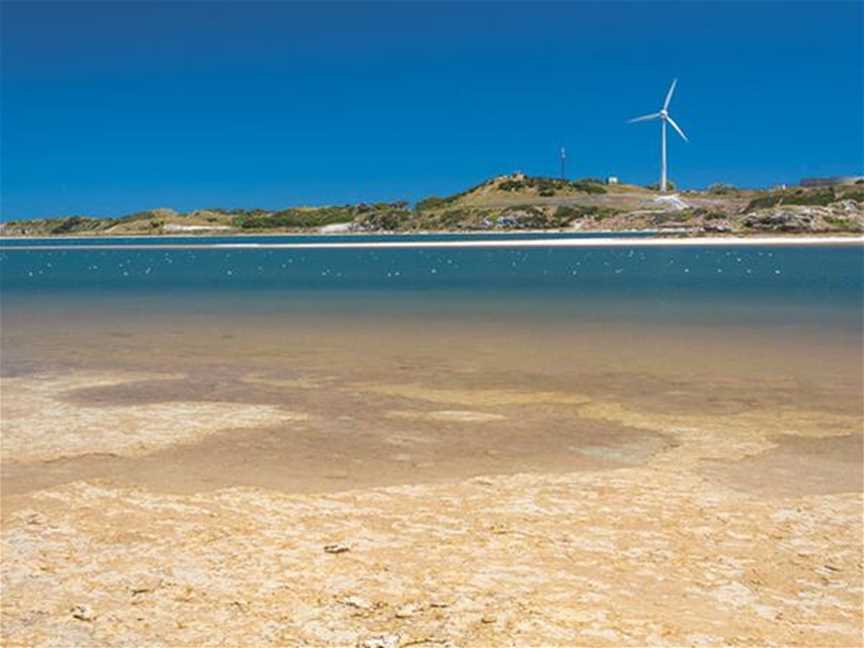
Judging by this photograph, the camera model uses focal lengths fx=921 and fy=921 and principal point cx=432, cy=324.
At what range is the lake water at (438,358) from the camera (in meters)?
11.3

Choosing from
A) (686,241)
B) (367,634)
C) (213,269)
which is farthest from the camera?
(686,241)

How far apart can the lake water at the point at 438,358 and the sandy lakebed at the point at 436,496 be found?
0.33 feet

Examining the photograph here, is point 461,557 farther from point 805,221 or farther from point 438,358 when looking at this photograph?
point 805,221

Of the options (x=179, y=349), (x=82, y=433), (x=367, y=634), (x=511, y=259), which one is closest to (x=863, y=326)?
(x=179, y=349)

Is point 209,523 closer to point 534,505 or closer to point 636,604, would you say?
point 534,505

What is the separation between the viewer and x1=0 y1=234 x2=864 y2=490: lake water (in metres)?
11.3

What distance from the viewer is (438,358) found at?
64.0ft

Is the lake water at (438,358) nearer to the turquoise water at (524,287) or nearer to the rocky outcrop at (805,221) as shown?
the turquoise water at (524,287)

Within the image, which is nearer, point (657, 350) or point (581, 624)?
point (581, 624)

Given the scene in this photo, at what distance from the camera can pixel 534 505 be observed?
887 centimetres

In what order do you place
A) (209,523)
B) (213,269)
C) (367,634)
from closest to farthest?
(367,634) → (209,523) → (213,269)

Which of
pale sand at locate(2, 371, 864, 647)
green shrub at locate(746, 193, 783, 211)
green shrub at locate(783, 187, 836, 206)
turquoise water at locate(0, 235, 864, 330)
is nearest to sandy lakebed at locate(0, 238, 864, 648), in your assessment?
pale sand at locate(2, 371, 864, 647)

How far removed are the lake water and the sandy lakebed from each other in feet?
0.33

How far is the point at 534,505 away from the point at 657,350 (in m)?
12.1
